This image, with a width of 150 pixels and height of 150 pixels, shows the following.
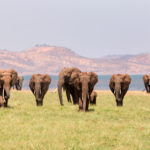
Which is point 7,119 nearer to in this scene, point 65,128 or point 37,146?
point 65,128

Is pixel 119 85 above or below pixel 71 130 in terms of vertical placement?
above

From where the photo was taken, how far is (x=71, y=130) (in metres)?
17.4

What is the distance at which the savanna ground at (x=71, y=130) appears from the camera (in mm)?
14500

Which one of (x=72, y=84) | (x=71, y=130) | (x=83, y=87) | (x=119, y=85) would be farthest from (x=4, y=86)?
(x=119, y=85)

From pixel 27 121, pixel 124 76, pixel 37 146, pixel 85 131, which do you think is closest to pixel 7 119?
pixel 27 121

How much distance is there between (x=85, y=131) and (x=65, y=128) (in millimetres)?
983

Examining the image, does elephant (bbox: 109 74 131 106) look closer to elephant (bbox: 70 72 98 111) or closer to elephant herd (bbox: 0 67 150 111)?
elephant herd (bbox: 0 67 150 111)

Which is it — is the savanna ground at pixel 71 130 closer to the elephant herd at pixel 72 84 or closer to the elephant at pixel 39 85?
the elephant herd at pixel 72 84

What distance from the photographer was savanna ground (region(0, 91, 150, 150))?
1450 centimetres

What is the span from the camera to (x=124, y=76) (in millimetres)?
29828

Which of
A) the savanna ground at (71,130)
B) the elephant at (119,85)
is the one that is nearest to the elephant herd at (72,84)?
the elephant at (119,85)

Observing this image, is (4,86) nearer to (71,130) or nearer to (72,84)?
(72,84)

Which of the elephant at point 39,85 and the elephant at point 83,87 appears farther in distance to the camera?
the elephant at point 39,85

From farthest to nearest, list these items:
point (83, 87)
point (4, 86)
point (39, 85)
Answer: point (39, 85) < point (4, 86) < point (83, 87)
